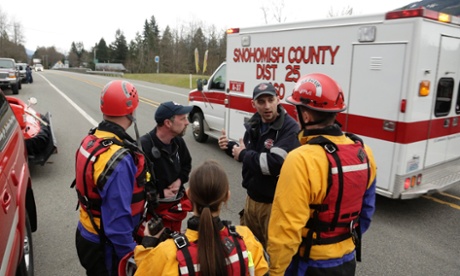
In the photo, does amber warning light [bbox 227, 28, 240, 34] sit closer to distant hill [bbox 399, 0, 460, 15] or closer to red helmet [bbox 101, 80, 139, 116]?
distant hill [bbox 399, 0, 460, 15]

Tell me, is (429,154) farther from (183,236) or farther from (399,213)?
(183,236)

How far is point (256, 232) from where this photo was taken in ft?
10.9

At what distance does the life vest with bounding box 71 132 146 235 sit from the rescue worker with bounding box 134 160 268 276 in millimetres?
515

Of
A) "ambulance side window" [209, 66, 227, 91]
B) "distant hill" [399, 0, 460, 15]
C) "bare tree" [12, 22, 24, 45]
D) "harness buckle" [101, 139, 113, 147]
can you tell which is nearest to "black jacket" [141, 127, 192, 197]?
"harness buckle" [101, 139, 113, 147]

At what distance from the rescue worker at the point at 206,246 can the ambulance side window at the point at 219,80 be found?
6987 millimetres

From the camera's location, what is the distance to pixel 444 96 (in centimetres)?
527

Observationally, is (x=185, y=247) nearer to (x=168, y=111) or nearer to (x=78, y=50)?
(x=168, y=111)

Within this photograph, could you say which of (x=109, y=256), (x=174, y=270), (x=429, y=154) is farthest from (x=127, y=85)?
(x=429, y=154)

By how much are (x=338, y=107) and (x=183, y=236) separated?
1113 millimetres

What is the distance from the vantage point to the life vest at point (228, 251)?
1.59 meters

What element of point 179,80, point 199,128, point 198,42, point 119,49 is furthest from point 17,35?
point 199,128

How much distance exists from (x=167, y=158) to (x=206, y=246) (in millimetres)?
1445

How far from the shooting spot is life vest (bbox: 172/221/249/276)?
1592 mm

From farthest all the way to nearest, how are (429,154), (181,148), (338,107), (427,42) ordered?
(429,154) → (427,42) → (181,148) → (338,107)
